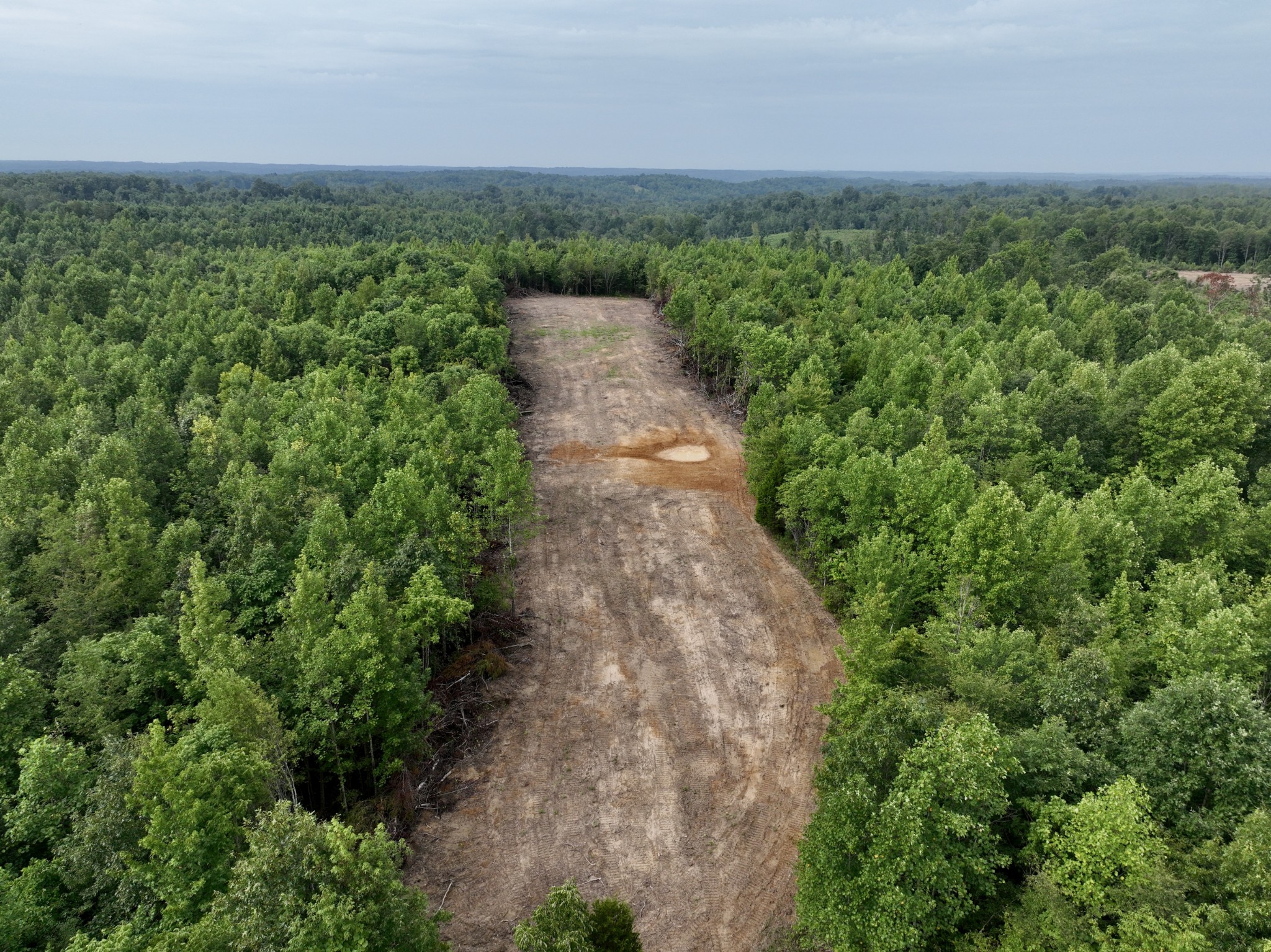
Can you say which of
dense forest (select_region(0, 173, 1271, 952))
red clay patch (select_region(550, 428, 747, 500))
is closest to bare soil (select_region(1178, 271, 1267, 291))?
dense forest (select_region(0, 173, 1271, 952))

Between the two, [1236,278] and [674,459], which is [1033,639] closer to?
[674,459]

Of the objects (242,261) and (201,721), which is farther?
(242,261)

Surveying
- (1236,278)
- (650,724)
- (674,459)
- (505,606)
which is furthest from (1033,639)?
(1236,278)

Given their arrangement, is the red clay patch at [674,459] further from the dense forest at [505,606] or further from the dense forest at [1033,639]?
the dense forest at [505,606]

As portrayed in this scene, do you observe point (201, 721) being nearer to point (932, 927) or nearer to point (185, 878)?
point (185, 878)

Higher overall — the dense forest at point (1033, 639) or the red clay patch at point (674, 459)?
the dense forest at point (1033, 639)

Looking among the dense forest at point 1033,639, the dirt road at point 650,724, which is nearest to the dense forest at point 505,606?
the dense forest at point 1033,639

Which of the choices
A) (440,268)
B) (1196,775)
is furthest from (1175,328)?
(440,268)
